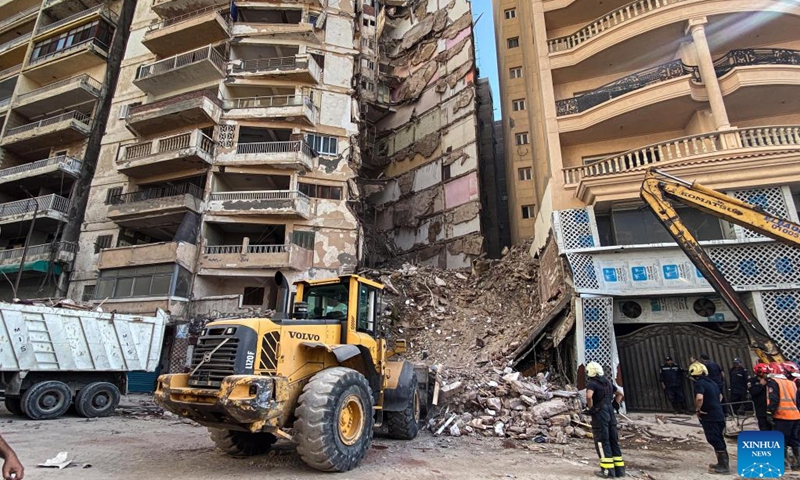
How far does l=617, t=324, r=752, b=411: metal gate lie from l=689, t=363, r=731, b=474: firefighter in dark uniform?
529 centimetres

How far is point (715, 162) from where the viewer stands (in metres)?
11.1

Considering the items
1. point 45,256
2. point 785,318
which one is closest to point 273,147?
point 45,256

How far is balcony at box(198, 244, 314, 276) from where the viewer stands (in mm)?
19156

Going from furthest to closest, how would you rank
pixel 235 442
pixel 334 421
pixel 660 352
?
1. pixel 660 352
2. pixel 235 442
3. pixel 334 421

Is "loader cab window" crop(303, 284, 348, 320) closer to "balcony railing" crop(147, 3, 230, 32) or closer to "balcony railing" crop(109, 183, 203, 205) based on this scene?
"balcony railing" crop(109, 183, 203, 205)

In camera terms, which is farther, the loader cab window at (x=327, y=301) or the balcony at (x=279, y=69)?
the balcony at (x=279, y=69)

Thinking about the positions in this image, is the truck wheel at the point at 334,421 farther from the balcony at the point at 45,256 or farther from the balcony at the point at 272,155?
the balcony at the point at 45,256

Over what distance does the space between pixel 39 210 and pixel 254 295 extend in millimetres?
13163

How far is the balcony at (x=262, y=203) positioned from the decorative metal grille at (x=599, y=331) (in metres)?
13.8

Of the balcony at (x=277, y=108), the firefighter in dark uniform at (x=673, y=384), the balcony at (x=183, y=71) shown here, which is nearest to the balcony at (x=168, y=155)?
the balcony at (x=277, y=108)

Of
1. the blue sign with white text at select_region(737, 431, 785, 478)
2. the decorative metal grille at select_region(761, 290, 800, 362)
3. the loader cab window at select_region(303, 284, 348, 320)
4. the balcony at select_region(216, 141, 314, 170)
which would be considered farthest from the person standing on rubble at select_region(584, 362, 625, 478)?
the balcony at select_region(216, 141, 314, 170)

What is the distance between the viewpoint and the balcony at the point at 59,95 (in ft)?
80.8

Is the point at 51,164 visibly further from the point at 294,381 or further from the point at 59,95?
the point at 294,381

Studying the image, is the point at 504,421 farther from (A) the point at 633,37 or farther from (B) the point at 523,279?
(A) the point at 633,37
